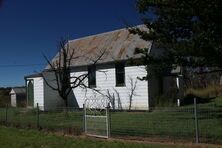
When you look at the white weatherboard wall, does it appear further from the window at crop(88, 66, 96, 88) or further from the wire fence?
the wire fence

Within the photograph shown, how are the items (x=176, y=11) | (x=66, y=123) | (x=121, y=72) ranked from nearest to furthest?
(x=176, y=11), (x=66, y=123), (x=121, y=72)

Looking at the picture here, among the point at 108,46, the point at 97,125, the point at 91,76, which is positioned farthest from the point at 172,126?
the point at 91,76

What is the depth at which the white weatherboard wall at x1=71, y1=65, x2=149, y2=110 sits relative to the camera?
29391 mm

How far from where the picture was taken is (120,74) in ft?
103

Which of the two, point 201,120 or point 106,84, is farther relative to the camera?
point 106,84

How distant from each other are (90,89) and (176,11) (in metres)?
16.0

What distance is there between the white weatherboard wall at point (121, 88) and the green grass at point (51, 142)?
11005 millimetres

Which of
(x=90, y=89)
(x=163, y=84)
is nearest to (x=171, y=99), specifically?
(x=163, y=84)

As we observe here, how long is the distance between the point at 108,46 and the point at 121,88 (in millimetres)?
4111

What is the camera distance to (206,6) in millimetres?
17234

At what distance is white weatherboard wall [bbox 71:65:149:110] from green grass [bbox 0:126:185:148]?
11005mm

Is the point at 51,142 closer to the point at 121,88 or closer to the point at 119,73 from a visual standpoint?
the point at 121,88

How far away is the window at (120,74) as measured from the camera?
1225 inches

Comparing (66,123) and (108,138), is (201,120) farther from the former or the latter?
(66,123)
